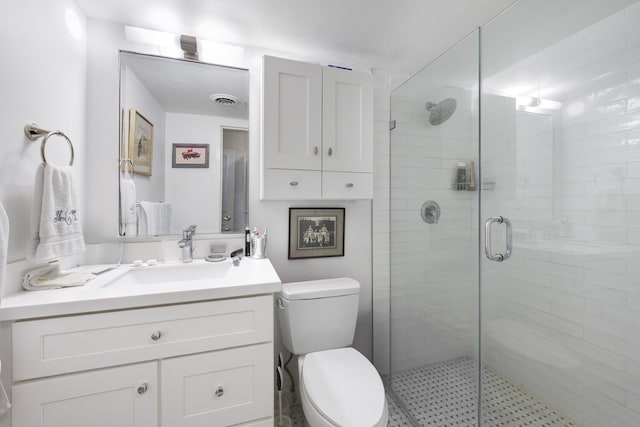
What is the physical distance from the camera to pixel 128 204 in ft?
4.91

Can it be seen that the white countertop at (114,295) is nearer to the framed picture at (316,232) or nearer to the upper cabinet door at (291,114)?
the framed picture at (316,232)

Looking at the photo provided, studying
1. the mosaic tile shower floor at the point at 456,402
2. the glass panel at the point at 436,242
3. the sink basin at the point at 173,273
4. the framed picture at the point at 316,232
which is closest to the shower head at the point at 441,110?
the glass panel at the point at 436,242

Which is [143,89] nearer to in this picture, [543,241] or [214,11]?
[214,11]

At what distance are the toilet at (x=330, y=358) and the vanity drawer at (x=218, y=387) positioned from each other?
221mm

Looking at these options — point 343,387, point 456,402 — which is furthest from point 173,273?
point 456,402

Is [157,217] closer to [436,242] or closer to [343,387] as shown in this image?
[343,387]

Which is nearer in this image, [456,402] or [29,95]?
[29,95]

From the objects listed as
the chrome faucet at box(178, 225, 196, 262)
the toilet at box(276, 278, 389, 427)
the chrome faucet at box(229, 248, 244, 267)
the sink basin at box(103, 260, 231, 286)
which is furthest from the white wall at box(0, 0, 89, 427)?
the toilet at box(276, 278, 389, 427)

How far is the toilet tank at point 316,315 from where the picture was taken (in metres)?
1.48

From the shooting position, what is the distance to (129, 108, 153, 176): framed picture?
4.90 feet

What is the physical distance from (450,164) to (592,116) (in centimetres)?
58

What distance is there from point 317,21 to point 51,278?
174 cm

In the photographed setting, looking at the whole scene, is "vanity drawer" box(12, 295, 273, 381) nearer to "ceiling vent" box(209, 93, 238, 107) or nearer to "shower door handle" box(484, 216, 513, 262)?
"shower door handle" box(484, 216, 513, 262)

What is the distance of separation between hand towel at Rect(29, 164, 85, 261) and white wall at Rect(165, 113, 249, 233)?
463 millimetres
